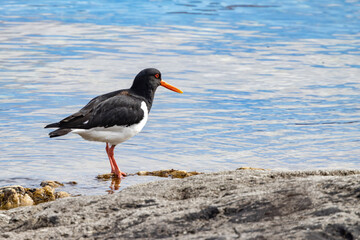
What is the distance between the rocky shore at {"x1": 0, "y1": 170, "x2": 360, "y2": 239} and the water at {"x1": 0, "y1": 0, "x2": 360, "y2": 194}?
220 centimetres

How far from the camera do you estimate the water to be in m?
7.46

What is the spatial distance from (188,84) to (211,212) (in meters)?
8.02

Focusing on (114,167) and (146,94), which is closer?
(114,167)

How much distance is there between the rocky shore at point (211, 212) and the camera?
2994mm

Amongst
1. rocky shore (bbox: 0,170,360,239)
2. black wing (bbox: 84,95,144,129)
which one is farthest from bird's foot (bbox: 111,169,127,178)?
rocky shore (bbox: 0,170,360,239)

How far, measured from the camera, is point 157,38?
626 inches

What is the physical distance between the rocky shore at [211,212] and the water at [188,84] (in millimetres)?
2205

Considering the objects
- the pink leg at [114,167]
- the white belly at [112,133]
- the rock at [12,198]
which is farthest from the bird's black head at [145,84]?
the rock at [12,198]

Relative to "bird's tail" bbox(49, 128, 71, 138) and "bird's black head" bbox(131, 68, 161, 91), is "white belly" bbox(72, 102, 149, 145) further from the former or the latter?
"bird's black head" bbox(131, 68, 161, 91)

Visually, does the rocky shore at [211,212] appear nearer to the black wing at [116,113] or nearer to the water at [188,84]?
the water at [188,84]

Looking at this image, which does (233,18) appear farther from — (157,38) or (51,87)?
(51,87)

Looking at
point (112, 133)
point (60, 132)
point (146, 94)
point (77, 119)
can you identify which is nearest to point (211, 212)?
point (60, 132)

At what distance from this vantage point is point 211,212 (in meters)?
3.37

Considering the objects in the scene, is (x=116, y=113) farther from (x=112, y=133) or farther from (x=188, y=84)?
(x=188, y=84)
